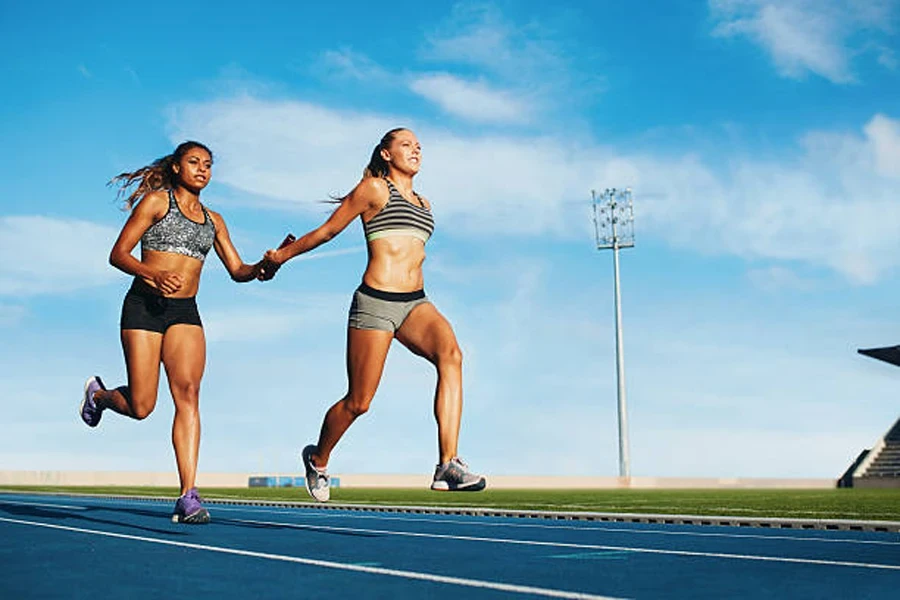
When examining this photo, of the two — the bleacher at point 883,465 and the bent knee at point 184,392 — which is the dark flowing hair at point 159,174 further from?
the bleacher at point 883,465

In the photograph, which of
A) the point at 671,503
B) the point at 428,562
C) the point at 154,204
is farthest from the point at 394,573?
the point at 671,503

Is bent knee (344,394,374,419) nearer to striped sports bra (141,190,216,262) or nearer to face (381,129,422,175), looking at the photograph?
face (381,129,422,175)

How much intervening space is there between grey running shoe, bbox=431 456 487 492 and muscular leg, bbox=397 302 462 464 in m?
0.25

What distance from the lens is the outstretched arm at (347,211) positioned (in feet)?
24.5

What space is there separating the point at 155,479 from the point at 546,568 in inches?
1708

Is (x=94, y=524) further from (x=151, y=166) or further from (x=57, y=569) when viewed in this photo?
(x=57, y=569)

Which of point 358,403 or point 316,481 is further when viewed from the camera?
point 316,481

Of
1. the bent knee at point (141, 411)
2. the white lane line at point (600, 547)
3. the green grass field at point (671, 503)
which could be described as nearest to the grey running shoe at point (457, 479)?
the white lane line at point (600, 547)

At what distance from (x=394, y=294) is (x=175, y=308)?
89.9 inches

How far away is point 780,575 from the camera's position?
493 cm

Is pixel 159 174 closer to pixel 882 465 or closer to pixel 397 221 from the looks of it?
pixel 397 221

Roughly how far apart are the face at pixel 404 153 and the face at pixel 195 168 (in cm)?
198

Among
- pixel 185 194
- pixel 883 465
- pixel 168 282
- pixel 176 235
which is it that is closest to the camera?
pixel 168 282

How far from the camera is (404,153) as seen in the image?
7637 mm
